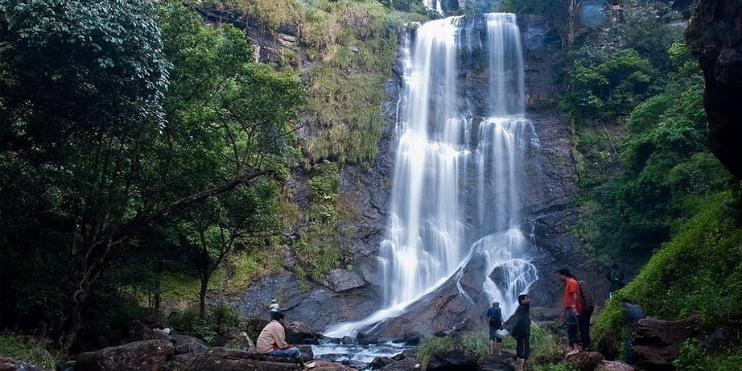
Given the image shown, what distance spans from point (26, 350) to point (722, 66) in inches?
466

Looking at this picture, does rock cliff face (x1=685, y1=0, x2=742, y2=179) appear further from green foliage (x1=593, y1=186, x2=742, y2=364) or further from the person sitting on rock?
the person sitting on rock

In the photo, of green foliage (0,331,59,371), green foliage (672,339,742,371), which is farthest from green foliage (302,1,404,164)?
green foliage (672,339,742,371)

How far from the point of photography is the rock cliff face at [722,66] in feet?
23.4

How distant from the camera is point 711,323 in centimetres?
736

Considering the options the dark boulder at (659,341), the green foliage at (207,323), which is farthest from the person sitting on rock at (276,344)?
the green foliage at (207,323)

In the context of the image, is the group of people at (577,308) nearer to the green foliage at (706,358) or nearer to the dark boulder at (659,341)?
the dark boulder at (659,341)

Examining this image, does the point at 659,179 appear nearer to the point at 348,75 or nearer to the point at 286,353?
the point at 286,353

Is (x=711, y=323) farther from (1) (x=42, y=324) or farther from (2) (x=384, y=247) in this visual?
(2) (x=384, y=247)

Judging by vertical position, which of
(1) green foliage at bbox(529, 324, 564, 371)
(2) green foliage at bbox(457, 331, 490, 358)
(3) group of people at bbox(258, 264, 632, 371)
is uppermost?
(3) group of people at bbox(258, 264, 632, 371)

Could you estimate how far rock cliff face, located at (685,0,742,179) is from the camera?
7.13 meters

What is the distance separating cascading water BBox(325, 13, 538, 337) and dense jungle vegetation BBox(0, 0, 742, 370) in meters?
2.92

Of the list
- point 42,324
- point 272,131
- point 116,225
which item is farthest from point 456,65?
point 42,324

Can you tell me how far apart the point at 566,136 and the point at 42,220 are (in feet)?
75.0

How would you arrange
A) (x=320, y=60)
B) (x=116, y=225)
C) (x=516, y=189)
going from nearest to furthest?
1. (x=116, y=225)
2. (x=516, y=189)
3. (x=320, y=60)
